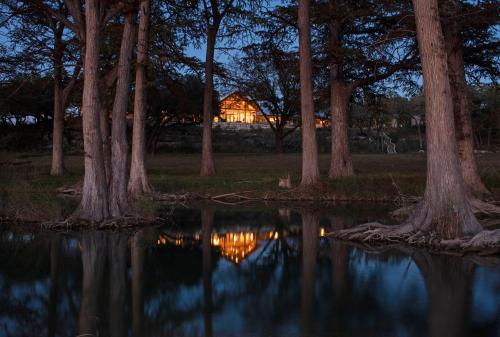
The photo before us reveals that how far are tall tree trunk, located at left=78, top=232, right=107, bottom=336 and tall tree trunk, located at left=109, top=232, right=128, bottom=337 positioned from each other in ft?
0.59

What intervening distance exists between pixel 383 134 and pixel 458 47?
54484 mm

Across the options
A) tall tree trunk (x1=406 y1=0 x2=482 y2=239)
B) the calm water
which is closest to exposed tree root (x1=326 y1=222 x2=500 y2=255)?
tall tree trunk (x1=406 y1=0 x2=482 y2=239)

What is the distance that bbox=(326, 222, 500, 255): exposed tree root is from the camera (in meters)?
14.0

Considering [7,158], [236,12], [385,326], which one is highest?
[236,12]

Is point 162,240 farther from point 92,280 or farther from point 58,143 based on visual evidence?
point 58,143

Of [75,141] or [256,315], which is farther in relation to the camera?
[75,141]

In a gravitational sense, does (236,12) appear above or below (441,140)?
above

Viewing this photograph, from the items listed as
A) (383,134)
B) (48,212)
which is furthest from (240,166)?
(383,134)

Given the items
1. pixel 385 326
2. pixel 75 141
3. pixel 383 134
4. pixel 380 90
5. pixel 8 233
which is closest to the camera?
pixel 385 326

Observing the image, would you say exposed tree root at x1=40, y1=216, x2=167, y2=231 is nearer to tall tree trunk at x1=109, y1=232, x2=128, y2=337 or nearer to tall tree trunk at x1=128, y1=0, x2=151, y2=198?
tall tree trunk at x1=109, y1=232, x2=128, y2=337

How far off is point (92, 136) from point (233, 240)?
5.48 m

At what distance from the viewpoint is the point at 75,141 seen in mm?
61219

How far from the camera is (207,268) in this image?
12609 millimetres

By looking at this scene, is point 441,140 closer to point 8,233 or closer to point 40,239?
point 40,239
